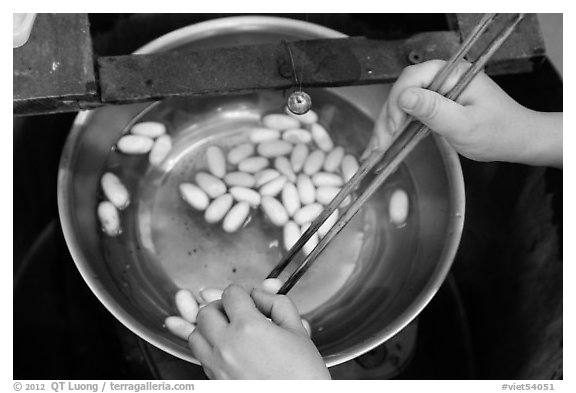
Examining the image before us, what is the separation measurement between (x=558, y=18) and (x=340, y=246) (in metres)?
0.52

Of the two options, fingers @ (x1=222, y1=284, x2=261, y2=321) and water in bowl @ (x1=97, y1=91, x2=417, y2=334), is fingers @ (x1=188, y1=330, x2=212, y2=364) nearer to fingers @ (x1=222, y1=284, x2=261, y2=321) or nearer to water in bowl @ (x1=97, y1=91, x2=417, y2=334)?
fingers @ (x1=222, y1=284, x2=261, y2=321)

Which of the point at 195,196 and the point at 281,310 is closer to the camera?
the point at 281,310

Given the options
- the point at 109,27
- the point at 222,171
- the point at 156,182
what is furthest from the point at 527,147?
the point at 109,27

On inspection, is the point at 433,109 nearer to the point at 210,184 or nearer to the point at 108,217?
the point at 210,184

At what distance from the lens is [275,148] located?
95cm

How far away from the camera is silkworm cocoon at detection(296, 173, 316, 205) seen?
0.92 meters

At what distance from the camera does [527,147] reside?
82 cm

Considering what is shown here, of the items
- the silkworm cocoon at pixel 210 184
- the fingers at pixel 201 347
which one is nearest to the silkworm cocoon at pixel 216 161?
the silkworm cocoon at pixel 210 184

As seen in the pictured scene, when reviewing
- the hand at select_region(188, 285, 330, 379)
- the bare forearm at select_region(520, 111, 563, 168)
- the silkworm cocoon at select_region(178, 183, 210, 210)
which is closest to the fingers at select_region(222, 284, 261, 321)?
the hand at select_region(188, 285, 330, 379)

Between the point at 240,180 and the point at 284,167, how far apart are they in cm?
7

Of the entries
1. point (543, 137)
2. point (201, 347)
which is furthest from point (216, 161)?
point (543, 137)

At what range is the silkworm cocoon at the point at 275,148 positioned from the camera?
37.5 inches

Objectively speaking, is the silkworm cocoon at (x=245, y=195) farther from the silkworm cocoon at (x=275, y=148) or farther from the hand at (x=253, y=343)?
the hand at (x=253, y=343)
